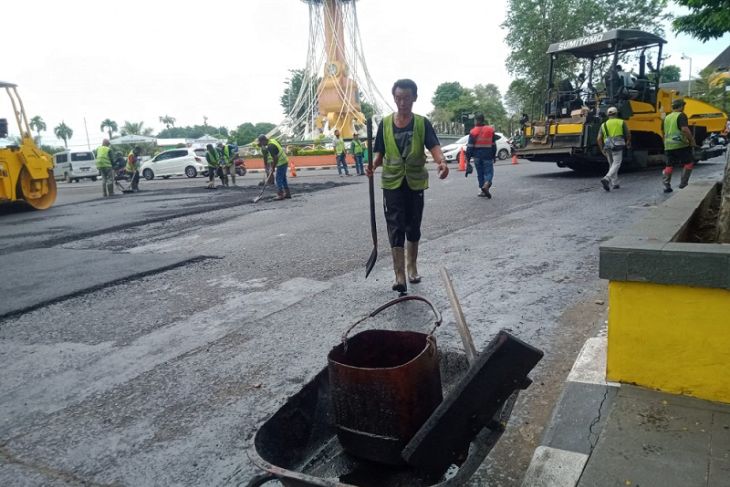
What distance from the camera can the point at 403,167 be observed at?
478 cm

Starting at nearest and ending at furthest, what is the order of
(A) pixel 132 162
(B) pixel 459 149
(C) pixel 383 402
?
(C) pixel 383 402 < (A) pixel 132 162 < (B) pixel 459 149

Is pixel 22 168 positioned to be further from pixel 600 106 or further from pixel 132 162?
A: pixel 600 106

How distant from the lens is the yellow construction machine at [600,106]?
13.0m

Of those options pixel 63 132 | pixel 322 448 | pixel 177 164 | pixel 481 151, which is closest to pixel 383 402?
pixel 322 448

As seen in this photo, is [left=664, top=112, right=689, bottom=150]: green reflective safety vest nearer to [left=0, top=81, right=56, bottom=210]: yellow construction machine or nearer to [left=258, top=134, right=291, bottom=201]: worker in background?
[left=258, top=134, right=291, bottom=201]: worker in background

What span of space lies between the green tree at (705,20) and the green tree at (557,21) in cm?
1759

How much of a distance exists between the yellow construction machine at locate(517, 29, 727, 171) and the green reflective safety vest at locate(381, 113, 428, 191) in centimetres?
940

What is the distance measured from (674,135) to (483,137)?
3436mm

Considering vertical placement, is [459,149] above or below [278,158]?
below

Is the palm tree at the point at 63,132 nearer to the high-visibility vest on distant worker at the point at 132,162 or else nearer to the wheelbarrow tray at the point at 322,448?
the high-visibility vest on distant worker at the point at 132,162

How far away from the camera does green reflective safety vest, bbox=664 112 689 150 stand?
9.39 meters

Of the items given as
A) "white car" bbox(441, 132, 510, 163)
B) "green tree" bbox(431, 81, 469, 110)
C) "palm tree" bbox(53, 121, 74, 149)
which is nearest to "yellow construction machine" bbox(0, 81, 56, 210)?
"white car" bbox(441, 132, 510, 163)

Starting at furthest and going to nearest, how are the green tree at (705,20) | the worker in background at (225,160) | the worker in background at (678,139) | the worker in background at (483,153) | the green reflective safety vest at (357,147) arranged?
the green reflective safety vest at (357,147), the worker in background at (225,160), the green tree at (705,20), the worker in background at (483,153), the worker in background at (678,139)

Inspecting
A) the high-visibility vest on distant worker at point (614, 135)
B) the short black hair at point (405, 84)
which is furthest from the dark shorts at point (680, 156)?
the short black hair at point (405, 84)
